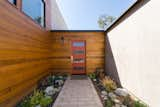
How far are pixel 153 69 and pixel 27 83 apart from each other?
388 centimetres

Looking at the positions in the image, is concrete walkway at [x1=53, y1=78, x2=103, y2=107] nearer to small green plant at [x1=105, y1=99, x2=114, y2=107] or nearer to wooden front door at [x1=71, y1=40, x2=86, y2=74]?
small green plant at [x1=105, y1=99, x2=114, y2=107]

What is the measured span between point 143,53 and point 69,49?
19.7ft

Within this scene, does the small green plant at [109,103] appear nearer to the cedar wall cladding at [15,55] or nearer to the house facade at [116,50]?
the house facade at [116,50]

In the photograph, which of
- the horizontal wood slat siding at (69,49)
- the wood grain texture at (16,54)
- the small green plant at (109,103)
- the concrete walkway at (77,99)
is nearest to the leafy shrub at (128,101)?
the small green plant at (109,103)

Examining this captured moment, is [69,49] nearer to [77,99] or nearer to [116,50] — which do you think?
[116,50]

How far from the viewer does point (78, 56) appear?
394 inches

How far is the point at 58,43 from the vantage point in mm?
9859

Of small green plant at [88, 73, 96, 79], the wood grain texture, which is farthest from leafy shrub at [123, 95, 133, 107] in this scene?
small green plant at [88, 73, 96, 79]

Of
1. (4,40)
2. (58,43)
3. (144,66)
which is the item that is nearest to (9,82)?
(4,40)

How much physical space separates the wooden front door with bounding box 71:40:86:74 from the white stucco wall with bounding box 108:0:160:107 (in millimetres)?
3875

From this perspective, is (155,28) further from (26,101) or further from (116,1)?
(116,1)

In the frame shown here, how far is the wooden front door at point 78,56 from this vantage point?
9992 mm

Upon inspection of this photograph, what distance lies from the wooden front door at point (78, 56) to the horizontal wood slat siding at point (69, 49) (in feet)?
0.69

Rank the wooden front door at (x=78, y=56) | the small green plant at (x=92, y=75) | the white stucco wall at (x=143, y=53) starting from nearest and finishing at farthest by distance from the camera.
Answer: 1. the white stucco wall at (x=143, y=53)
2. the small green plant at (x=92, y=75)
3. the wooden front door at (x=78, y=56)
